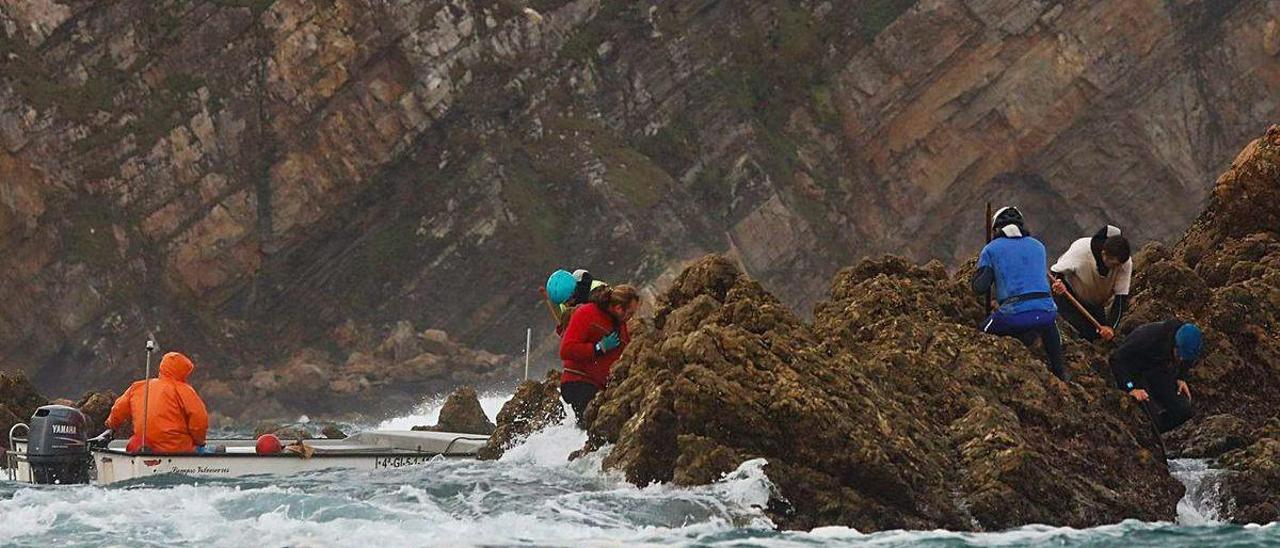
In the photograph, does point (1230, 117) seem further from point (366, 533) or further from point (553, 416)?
point (366, 533)

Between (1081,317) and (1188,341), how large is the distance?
1.57 meters

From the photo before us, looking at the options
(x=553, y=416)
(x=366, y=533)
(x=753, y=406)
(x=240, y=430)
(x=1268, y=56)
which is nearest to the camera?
(x=366, y=533)

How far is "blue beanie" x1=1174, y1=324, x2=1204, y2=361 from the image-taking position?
14.0 metres

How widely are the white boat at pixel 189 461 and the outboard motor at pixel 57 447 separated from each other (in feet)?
0.03

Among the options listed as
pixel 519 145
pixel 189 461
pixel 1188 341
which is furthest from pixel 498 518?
pixel 519 145

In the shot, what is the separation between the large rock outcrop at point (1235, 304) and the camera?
14070 mm

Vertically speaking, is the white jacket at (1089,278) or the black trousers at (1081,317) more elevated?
the white jacket at (1089,278)

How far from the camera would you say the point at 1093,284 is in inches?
608

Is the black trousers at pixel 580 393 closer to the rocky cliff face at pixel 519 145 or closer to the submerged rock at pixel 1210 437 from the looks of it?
the submerged rock at pixel 1210 437

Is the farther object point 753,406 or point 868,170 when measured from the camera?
point 868,170

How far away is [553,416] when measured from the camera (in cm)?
1725

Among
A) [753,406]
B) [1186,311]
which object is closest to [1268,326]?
[1186,311]

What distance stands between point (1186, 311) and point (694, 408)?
5.63m

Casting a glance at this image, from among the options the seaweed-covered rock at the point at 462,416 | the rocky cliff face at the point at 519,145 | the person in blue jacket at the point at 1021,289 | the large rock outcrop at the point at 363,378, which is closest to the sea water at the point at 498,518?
the person in blue jacket at the point at 1021,289
